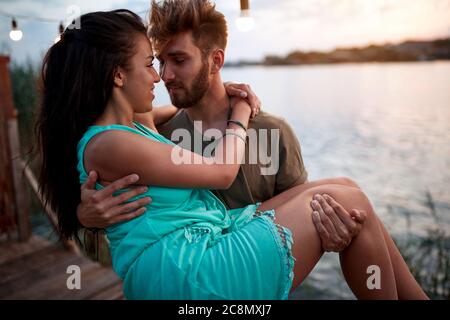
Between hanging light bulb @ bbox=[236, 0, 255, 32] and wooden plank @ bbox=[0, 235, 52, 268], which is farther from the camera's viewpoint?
wooden plank @ bbox=[0, 235, 52, 268]

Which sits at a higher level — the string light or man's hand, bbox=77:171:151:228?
the string light

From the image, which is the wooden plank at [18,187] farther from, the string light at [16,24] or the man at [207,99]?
the man at [207,99]

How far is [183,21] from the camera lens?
1.91 meters

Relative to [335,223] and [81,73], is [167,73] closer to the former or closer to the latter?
[81,73]

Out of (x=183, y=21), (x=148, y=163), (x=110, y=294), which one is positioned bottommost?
(x=110, y=294)

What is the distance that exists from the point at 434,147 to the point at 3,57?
364 inches

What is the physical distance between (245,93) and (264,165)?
36cm

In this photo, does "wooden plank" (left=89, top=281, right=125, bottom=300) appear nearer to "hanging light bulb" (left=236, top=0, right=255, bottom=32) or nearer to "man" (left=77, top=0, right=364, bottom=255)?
"man" (left=77, top=0, right=364, bottom=255)

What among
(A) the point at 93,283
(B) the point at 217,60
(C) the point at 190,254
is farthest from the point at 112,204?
(A) the point at 93,283

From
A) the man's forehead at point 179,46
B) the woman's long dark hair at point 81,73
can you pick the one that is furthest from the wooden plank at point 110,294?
the man's forehead at point 179,46

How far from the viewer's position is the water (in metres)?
6.14

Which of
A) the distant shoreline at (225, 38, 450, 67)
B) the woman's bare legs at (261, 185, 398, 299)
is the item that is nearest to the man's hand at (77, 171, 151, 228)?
the woman's bare legs at (261, 185, 398, 299)

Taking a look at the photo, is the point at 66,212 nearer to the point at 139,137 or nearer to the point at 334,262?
the point at 139,137

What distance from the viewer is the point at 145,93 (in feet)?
4.53
